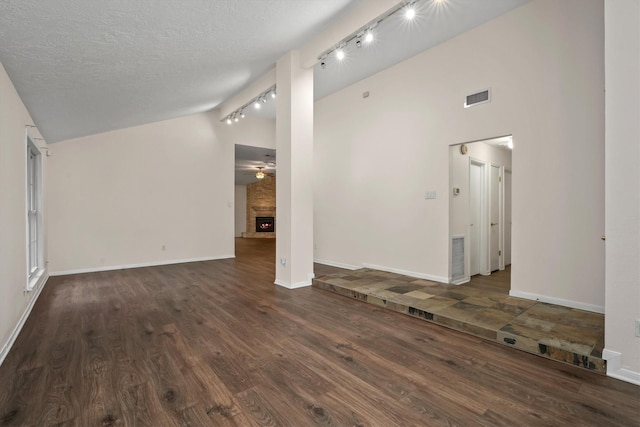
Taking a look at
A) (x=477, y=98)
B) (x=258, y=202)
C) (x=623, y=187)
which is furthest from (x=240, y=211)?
(x=623, y=187)

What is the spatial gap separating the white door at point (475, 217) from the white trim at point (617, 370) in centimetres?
292

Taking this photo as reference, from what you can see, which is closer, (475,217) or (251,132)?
(475,217)

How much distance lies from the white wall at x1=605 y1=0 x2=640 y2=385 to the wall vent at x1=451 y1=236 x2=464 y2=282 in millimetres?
2321

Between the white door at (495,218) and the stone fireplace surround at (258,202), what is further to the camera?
the stone fireplace surround at (258,202)

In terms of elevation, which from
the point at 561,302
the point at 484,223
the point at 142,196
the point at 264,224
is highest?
the point at 142,196

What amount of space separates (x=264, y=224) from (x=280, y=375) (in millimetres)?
11601

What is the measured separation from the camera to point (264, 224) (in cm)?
1348

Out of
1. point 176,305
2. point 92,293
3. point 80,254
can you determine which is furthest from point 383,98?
point 80,254

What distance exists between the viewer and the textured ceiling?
2.12m

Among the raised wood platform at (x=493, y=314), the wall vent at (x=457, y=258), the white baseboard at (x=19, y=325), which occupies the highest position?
the wall vent at (x=457, y=258)

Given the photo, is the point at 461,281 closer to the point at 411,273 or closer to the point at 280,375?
the point at 411,273

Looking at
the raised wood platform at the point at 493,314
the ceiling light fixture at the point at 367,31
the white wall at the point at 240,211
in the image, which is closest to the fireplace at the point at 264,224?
the white wall at the point at 240,211

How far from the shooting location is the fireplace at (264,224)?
13.3m

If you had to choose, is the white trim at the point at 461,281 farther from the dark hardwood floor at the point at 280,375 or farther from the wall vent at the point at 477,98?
the wall vent at the point at 477,98
